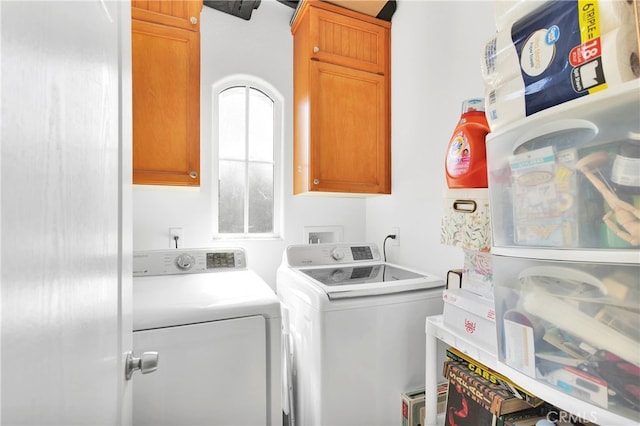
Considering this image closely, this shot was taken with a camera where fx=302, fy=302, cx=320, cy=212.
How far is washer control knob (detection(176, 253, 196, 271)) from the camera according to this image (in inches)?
67.5

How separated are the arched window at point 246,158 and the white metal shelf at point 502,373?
1.47 metres

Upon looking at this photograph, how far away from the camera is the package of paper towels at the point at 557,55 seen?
0.57m

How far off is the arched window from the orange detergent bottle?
4.94 ft

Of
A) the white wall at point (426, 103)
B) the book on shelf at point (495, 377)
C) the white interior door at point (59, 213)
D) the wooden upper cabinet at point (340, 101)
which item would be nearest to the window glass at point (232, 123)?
the wooden upper cabinet at point (340, 101)

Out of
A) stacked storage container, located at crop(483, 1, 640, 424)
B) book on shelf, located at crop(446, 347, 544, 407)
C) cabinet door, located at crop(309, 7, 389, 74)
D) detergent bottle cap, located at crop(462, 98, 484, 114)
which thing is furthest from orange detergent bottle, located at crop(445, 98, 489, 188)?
cabinet door, located at crop(309, 7, 389, 74)

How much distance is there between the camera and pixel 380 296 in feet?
4.70

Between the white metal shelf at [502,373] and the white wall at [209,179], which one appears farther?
the white wall at [209,179]

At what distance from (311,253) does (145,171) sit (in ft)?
3.55

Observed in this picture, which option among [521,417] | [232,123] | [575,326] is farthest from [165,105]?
[521,417]

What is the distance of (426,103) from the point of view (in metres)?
1.93

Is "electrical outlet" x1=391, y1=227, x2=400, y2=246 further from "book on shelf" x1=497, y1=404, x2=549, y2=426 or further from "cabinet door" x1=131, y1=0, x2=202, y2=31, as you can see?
"cabinet door" x1=131, y1=0, x2=202, y2=31

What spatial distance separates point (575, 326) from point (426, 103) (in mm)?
1592

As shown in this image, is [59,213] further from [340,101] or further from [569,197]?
[340,101]

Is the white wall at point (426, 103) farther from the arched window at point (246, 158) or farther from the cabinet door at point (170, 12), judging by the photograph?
the cabinet door at point (170, 12)
